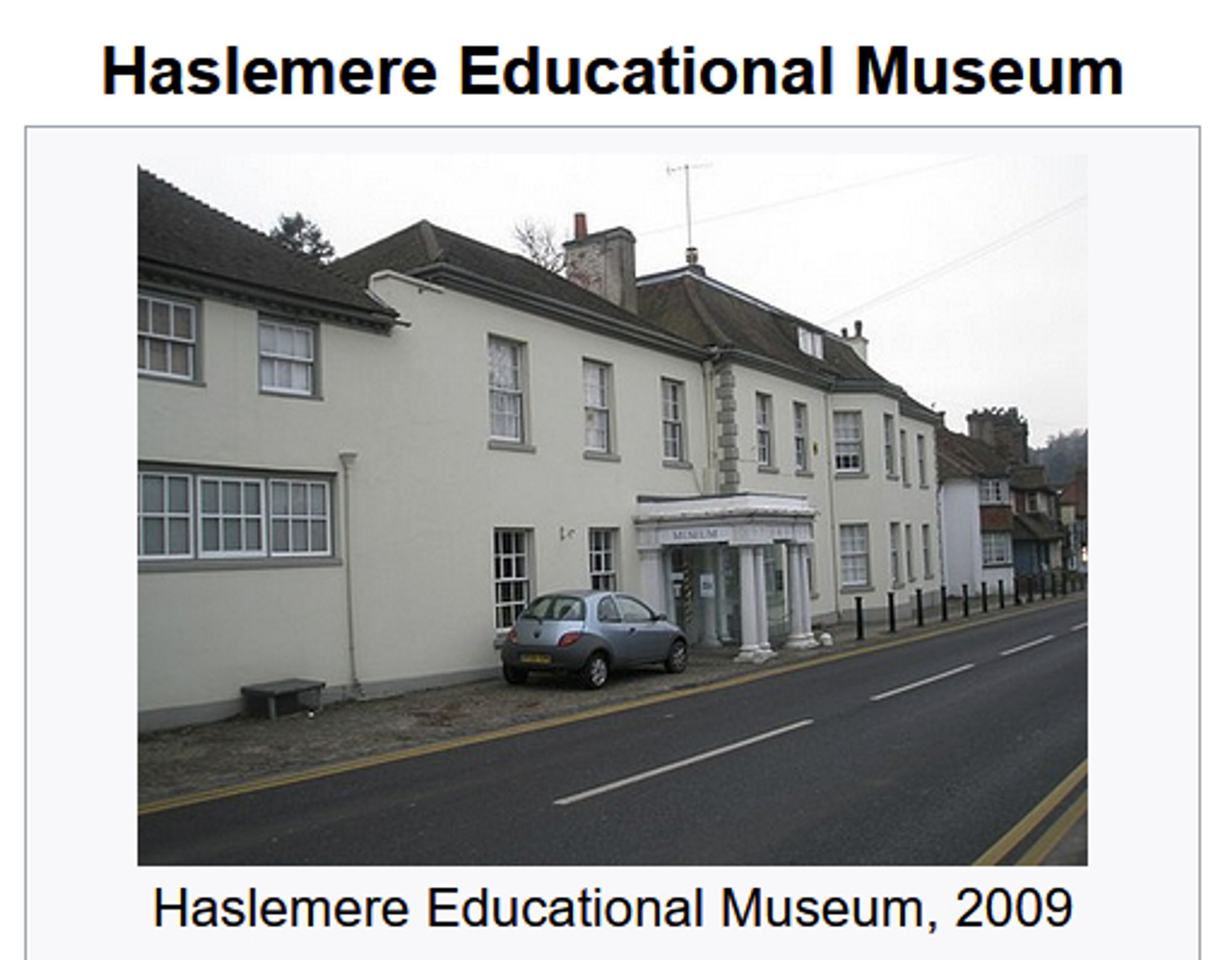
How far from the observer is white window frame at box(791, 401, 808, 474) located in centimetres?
2939

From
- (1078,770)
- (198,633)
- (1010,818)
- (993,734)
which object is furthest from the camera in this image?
(198,633)

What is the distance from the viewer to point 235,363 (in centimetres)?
1434

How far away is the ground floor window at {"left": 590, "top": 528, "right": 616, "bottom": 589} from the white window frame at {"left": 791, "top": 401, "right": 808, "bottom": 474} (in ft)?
30.2

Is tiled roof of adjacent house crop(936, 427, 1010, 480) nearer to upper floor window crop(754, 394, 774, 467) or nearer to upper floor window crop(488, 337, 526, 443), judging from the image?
upper floor window crop(754, 394, 774, 467)

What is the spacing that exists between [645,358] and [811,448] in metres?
8.45

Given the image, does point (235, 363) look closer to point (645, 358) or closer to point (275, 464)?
point (275, 464)

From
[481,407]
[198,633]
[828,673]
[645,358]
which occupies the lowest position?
[828,673]

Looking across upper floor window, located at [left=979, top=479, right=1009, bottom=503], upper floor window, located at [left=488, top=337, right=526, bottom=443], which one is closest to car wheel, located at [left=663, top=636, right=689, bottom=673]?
upper floor window, located at [left=488, top=337, right=526, bottom=443]

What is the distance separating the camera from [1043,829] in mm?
7270

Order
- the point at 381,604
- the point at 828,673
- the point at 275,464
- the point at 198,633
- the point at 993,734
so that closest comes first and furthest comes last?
the point at 993,734, the point at 198,633, the point at 275,464, the point at 381,604, the point at 828,673

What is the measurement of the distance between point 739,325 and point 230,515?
18.3 meters

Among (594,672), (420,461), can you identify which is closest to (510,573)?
(420,461)

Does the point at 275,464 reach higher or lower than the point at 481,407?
lower

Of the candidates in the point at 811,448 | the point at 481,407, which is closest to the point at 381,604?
the point at 481,407
